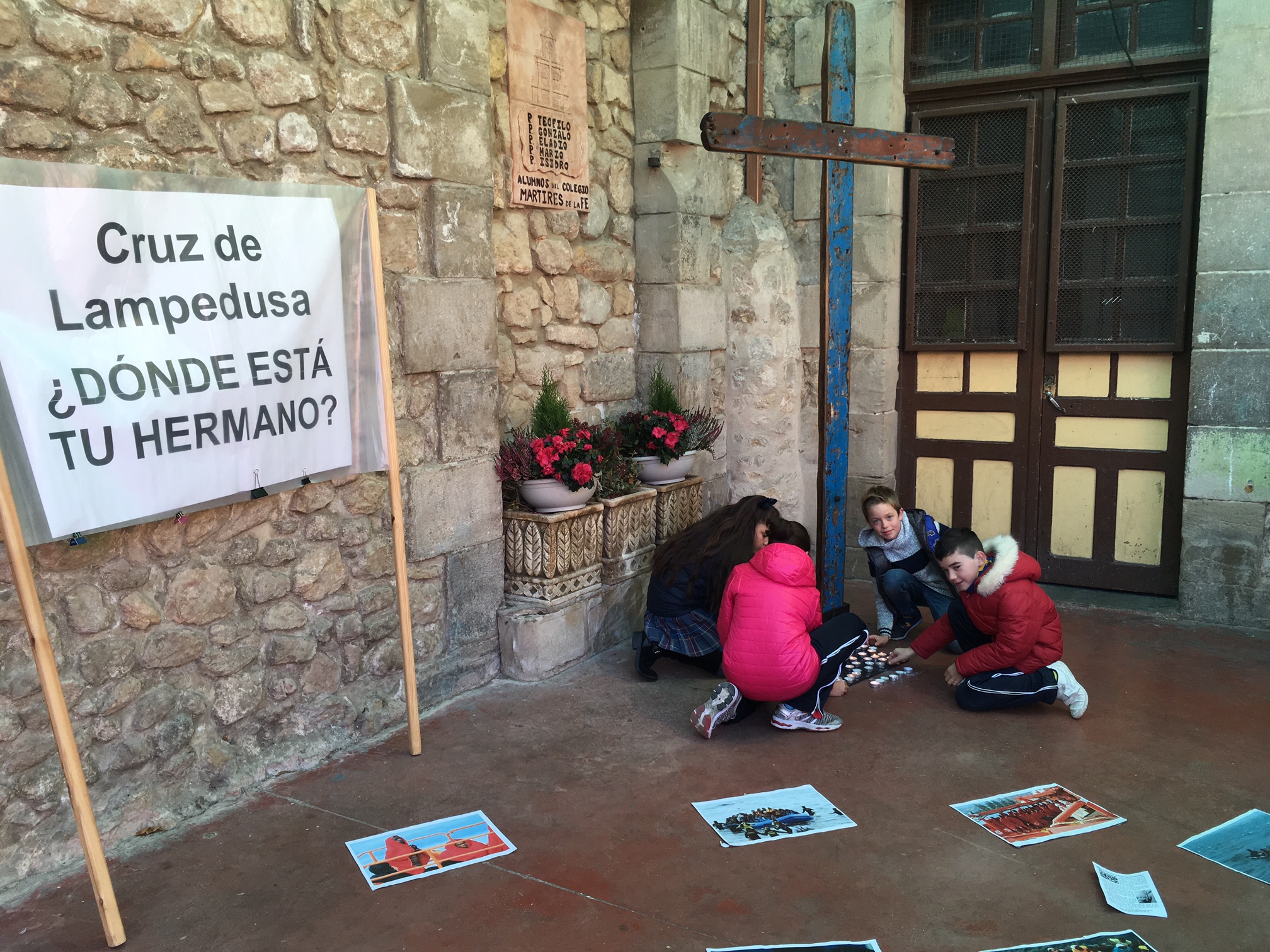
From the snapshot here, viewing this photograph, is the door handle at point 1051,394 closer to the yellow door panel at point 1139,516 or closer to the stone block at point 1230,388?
the yellow door panel at point 1139,516

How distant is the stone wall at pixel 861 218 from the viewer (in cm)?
548

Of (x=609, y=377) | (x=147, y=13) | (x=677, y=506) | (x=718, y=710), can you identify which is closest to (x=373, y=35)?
(x=147, y=13)

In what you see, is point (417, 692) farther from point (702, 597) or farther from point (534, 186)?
point (534, 186)

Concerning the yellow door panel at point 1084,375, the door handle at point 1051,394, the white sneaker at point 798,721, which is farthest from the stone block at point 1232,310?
the white sneaker at point 798,721

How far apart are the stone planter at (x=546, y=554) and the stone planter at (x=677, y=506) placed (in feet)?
1.87

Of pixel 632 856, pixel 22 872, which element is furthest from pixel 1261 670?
pixel 22 872

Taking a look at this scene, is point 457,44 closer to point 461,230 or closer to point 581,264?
point 461,230

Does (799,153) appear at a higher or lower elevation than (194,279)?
higher

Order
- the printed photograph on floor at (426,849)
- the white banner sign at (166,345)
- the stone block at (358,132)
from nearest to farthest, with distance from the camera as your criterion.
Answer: the white banner sign at (166,345) → the printed photograph on floor at (426,849) → the stone block at (358,132)

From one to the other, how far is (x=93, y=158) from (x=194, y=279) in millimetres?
401

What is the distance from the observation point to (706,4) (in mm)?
5363

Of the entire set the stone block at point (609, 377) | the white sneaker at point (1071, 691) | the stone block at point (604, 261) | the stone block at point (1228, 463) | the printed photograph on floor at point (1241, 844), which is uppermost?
the stone block at point (604, 261)

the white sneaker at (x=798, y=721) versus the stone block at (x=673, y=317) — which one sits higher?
the stone block at (x=673, y=317)

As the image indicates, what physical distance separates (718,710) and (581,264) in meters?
2.33
